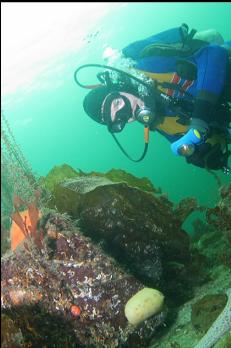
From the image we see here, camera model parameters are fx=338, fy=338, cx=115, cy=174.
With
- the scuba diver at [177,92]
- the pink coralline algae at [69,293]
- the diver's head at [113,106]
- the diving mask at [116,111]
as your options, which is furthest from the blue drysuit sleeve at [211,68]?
the pink coralline algae at [69,293]

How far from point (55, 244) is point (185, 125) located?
112 inches

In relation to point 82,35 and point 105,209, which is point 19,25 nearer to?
point 82,35

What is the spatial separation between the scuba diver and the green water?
9.30ft

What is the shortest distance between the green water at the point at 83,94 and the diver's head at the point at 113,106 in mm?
2447

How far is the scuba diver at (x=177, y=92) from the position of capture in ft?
15.5

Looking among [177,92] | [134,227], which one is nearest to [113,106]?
[177,92]

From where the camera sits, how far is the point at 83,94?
60.9m

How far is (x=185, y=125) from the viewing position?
18.4ft

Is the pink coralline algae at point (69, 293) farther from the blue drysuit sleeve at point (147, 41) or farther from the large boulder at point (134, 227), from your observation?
the blue drysuit sleeve at point (147, 41)

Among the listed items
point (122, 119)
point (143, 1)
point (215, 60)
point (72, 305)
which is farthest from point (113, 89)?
point (143, 1)

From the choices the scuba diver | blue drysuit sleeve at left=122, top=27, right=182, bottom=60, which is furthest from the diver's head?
blue drysuit sleeve at left=122, top=27, right=182, bottom=60

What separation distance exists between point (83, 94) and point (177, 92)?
189 ft

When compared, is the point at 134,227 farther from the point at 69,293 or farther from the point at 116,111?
the point at 116,111

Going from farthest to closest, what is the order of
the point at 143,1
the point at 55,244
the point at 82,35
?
1. the point at 143,1
2. the point at 82,35
3. the point at 55,244
